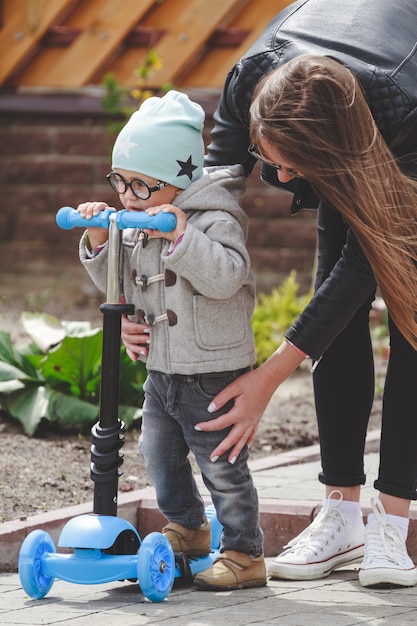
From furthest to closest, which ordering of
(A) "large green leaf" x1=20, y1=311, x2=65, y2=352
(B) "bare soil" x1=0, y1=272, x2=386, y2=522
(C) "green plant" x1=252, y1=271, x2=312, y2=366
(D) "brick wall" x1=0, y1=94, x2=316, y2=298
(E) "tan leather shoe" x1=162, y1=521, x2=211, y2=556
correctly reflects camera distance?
(D) "brick wall" x1=0, y1=94, x2=316, y2=298, (C) "green plant" x1=252, y1=271, x2=312, y2=366, (A) "large green leaf" x1=20, y1=311, x2=65, y2=352, (B) "bare soil" x1=0, y1=272, x2=386, y2=522, (E) "tan leather shoe" x1=162, y1=521, x2=211, y2=556

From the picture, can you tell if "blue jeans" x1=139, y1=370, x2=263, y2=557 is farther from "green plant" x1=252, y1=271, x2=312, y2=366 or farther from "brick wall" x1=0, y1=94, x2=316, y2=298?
"brick wall" x1=0, y1=94, x2=316, y2=298

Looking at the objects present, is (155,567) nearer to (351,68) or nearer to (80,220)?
(80,220)

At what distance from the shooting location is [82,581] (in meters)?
2.90

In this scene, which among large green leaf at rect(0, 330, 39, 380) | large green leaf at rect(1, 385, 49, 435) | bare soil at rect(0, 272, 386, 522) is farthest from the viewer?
large green leaf at rect(0, 330, 39, 380)

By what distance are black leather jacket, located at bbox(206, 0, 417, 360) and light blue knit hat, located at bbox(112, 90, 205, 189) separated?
16 centimetres

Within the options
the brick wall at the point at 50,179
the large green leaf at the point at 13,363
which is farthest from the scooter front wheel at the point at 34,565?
the brick wall at the point at 50,179

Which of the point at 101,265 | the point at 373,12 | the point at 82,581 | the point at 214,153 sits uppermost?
the point at 373,12

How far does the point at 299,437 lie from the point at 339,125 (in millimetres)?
2218

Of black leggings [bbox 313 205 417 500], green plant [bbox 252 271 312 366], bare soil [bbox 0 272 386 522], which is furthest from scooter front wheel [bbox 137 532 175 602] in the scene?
green plant [bbox 252 271 312 366]

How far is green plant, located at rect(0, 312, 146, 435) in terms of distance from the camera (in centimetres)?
454

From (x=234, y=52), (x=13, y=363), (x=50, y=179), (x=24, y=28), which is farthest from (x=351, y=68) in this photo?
(x=24, y=28)

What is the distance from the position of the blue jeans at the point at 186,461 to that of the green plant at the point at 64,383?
4.54 feet

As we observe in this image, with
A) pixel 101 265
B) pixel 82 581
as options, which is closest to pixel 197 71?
pixel 101 265

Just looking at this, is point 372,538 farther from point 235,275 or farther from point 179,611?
point 235,275
